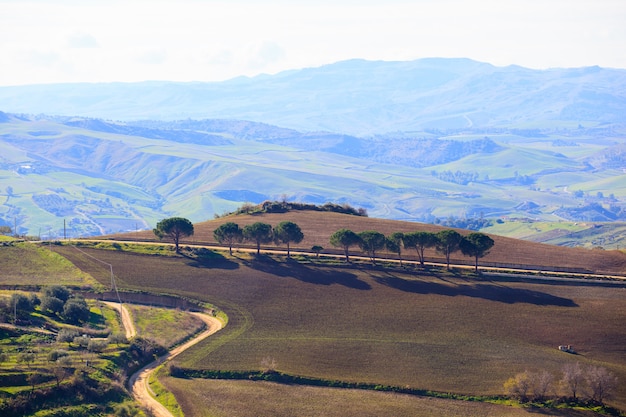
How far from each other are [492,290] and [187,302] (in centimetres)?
4257

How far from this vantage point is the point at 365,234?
124812mm

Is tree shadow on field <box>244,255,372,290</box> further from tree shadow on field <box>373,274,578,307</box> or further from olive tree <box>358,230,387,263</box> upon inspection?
olive tree <box>358,230,387,263</box>

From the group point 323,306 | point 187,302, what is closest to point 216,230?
point 187,302

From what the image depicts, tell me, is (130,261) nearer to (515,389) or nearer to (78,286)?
(78,286)

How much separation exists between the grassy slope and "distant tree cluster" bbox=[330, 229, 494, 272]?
610 centimetres

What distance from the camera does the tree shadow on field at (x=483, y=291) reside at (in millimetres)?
106188

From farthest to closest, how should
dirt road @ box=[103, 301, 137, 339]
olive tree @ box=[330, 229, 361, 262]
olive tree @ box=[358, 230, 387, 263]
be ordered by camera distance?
1. olive tree @ box=[330, 229, 361, 262]
2. olive tree @ box=[358, 230, 387, 263]
3. dirt road @ box=[103, 301, 137, 339]

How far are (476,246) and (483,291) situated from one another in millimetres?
11869

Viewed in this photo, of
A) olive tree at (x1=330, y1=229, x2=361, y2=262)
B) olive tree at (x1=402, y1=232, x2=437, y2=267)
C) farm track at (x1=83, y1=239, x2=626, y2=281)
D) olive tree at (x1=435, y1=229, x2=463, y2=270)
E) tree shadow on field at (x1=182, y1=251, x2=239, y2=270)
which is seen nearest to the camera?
farm track at (x1=83, y1=239, x2=626, y2=281)

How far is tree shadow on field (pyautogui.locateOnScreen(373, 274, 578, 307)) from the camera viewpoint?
4181 inches

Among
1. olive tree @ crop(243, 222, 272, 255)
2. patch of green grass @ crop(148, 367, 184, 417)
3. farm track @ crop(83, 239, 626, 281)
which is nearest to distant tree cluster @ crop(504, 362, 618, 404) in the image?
patch of green grass @ crop(148, 367, 184, 417)

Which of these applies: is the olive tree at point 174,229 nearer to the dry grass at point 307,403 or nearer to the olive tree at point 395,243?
the olive tree at point 395,243

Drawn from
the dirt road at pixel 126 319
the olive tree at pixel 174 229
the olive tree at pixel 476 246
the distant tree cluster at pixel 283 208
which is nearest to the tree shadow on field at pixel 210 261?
the olive tree at pixel 174 229

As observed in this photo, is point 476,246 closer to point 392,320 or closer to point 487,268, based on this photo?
point 487,268
